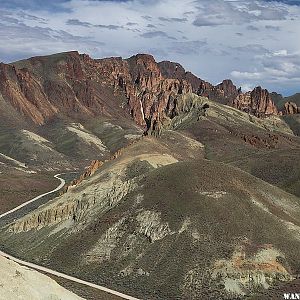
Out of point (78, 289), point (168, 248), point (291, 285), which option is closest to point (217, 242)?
point (168, 248)

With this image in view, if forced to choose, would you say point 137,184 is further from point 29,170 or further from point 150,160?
point 29,170

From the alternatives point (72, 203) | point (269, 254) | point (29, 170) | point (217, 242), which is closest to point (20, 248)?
point (72, 203)

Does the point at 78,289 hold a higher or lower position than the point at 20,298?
lower

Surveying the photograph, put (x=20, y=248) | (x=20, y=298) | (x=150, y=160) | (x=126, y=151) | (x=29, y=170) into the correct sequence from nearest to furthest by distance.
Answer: (x=20, y=298), (x=20, y=248), (x=150, y=160), (x=126, y=151), (x=29, y=170)

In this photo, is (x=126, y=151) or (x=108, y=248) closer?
(x=108, y=248)

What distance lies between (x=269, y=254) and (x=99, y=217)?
28858 millimetres

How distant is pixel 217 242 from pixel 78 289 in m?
19.0

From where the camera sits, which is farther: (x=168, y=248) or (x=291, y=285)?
(x=168, y=248)

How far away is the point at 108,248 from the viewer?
7562cm

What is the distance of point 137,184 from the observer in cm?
8869

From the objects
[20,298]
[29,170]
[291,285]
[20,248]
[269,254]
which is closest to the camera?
[20,298]

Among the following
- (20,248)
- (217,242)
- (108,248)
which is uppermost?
(217,242)

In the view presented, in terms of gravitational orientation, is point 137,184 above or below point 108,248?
above

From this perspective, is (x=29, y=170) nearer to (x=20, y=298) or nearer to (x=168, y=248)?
(x=168, y=248)
